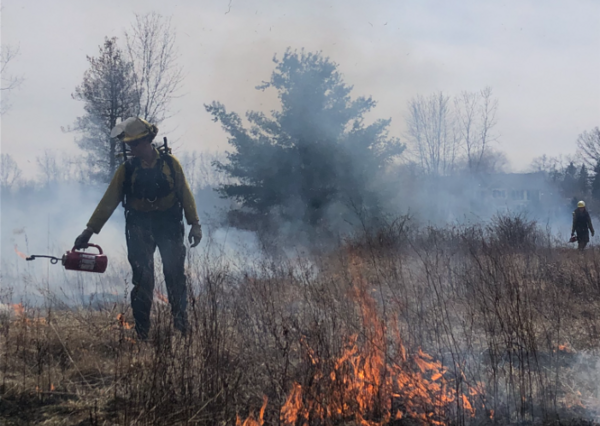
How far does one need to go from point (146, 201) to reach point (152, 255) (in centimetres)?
49

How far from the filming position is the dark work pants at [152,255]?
4000 mm

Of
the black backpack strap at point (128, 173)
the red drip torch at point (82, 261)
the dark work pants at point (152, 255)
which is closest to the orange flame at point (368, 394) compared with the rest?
the dark work pants at point (152, 255)

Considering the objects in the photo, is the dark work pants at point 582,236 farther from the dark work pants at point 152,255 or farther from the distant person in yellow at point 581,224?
the dark work pants at point 152,255

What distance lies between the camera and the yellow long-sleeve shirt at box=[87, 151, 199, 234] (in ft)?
13.5

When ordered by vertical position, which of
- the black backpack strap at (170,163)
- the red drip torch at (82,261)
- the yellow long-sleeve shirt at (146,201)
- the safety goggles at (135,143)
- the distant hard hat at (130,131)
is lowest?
the red drip torch at (82,261)

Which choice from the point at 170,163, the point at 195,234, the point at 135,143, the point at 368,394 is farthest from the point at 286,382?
the point at 135,143

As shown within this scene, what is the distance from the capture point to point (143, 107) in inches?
511

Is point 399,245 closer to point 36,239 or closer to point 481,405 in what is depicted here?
point 481,405

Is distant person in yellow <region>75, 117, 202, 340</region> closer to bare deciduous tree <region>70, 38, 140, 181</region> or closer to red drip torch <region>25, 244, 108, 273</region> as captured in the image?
red drip torch <region>25, 244, 108, 273</region>

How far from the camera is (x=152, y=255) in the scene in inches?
165

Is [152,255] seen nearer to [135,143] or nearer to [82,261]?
[82,261]

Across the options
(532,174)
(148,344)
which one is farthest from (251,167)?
(532,174)

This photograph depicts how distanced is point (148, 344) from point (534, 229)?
34.9 ft

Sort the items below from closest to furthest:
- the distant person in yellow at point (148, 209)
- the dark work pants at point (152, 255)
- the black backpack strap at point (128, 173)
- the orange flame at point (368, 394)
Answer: the orange flame at point (368, 394) → the dark work pants at point (152, 255) → the distant person in yellow at point (148, 209) → the black backpack strap at point (128, 173)
